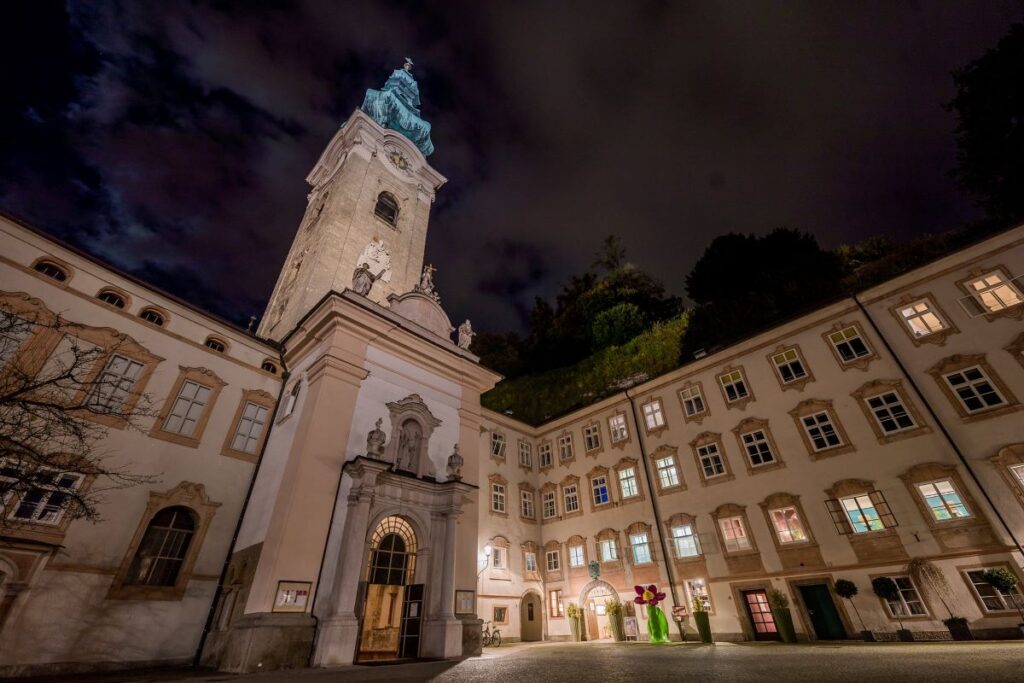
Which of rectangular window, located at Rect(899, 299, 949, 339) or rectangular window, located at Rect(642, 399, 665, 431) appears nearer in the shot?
rectangular window, located at Rect(899, 299, 949, 339)

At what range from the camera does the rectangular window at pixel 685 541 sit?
19031 mm

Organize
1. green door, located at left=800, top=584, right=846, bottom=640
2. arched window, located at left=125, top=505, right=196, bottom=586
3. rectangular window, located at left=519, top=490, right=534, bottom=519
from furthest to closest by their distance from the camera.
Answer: rectangular window, located at left=519, top=490, right=534, bottom=519
green door, located at left=800, top=584, right=846, bottom=640
arched window, located at left=125, top=505, right=196, bottom=586

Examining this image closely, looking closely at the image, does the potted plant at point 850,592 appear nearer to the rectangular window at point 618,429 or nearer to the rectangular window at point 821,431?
the rectangular window at point 821,431

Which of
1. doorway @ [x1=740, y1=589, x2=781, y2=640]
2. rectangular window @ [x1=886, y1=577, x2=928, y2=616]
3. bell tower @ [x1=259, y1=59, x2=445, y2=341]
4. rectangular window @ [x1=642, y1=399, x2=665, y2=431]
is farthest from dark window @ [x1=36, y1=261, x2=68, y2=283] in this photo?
rectangular window @ [x1=886, y1=577, x2=928, y2=616]

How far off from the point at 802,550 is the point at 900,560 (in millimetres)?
2870

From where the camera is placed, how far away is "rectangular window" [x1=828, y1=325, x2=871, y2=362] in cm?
1741

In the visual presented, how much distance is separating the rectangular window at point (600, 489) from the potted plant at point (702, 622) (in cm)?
670

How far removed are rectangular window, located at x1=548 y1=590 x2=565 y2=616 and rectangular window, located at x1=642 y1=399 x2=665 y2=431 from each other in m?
10.5

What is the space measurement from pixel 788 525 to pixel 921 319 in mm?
9499

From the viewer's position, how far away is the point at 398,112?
33.7 m

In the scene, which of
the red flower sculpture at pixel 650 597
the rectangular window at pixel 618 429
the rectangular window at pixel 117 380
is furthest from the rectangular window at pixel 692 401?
the rectangular window at pixel 117 380

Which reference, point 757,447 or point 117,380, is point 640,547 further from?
point 117,380

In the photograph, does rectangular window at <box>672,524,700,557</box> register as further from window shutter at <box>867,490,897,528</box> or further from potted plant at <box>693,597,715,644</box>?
window shutter at <box>867,490,897,528</box>

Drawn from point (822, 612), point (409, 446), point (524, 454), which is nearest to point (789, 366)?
point (822, 612)
